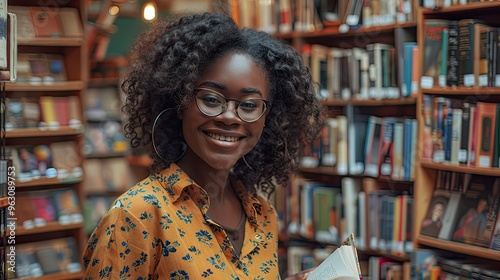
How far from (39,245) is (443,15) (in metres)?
2.32

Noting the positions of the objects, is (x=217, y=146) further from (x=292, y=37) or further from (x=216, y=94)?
(x=292, y=37)

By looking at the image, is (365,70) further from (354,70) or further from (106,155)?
(106,155)

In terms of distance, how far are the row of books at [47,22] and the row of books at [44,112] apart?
13.2 inches

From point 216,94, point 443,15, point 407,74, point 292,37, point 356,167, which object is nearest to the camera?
point 216,94

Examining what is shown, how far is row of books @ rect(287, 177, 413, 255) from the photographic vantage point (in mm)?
3396

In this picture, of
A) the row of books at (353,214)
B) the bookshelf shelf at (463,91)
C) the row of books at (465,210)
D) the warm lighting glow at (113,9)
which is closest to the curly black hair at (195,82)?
the bookshelf shelf at (463,91)

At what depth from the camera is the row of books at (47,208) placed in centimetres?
349

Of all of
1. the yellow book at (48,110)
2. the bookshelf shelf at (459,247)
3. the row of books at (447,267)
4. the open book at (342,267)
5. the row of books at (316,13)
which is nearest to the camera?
the open book at (342,267)

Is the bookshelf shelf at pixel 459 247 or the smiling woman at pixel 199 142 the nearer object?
the smiling woman at pixel 199 142

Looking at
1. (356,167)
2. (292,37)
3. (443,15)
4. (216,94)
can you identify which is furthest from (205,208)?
(292,37)

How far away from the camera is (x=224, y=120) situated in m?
1.66

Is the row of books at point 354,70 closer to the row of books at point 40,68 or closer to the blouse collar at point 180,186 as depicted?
the row of books at point 40,68

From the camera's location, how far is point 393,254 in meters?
3.42

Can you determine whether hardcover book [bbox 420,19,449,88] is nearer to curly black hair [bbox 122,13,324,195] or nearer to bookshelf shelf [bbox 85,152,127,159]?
curly black hair [bbox 122,13,324,195]
